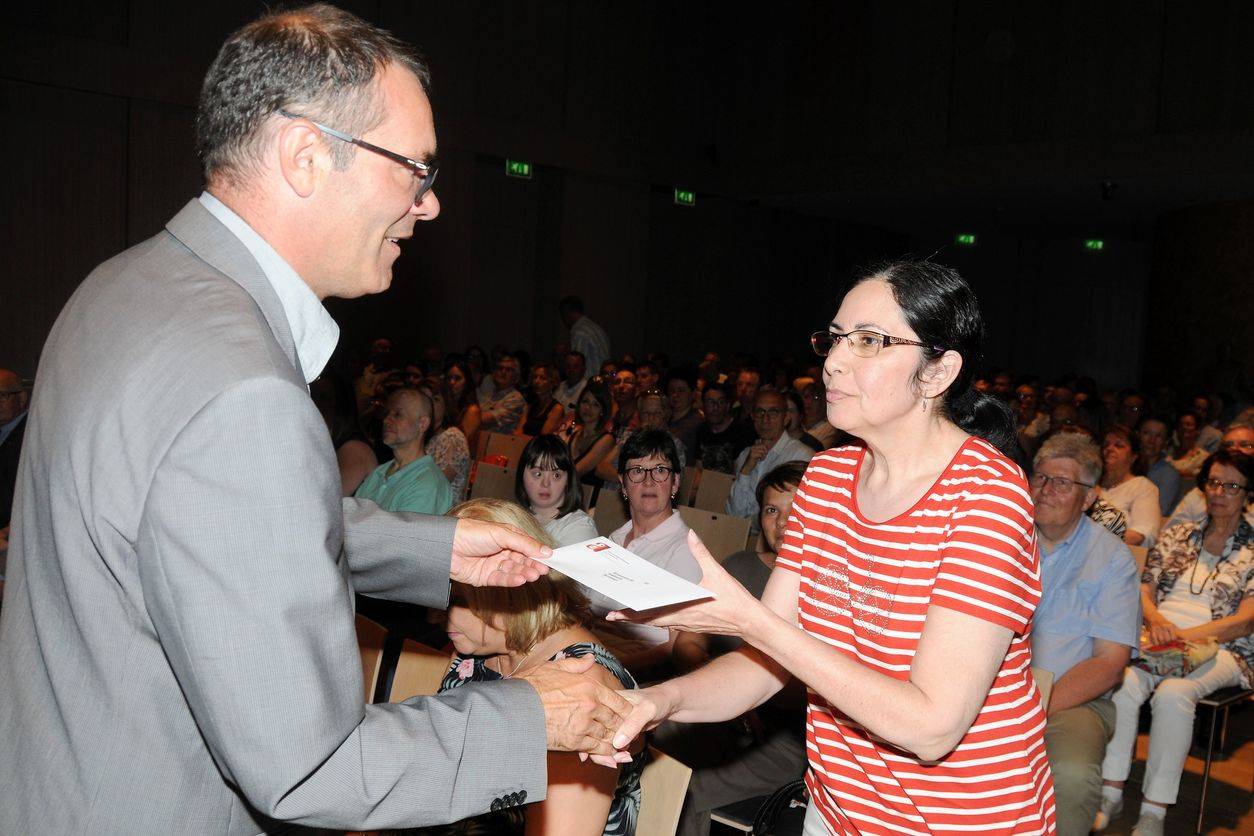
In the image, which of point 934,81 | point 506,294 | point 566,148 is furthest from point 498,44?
point 934,81

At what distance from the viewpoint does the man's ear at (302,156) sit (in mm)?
1248

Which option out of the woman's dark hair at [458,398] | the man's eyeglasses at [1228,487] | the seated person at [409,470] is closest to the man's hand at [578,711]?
the seated person at [409,470]

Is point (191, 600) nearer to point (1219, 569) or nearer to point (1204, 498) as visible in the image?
point (1219, 569)

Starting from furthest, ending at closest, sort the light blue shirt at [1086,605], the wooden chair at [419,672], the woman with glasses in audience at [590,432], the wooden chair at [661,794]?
the woman with glasses in audience at [590,432]
the light blue shirt at [1086,605]
the wooden chair at [419,672]
the wooden chair at [661,794]

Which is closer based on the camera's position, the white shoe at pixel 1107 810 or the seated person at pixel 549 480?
the white shoe at pixel 1107 810

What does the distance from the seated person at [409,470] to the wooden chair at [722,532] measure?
51.1 inches

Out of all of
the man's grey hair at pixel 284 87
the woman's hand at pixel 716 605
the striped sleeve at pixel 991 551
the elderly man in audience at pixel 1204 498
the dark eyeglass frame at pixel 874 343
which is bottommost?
the elderly man in audience at pixel 1204 498

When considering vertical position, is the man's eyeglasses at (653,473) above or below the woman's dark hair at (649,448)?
below

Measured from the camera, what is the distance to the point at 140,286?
1.16 metres

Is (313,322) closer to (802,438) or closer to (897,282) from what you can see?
(897,282)

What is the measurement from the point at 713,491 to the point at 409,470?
2314mm

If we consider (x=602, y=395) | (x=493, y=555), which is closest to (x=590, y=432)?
(x=602, y=395)

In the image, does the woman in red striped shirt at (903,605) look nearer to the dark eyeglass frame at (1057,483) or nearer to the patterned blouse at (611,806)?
the patterned blouse at (611,806)

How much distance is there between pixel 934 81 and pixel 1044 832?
14.4 metres
